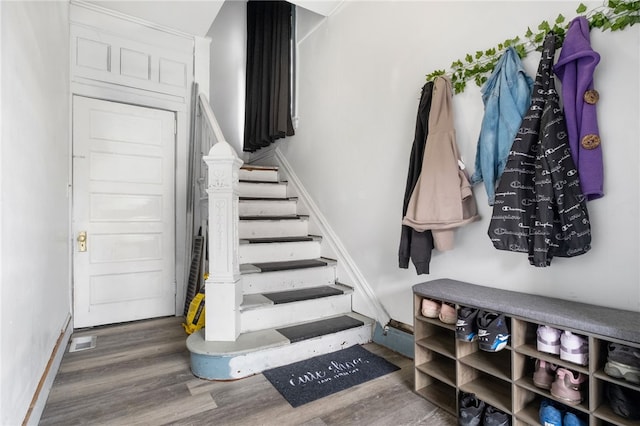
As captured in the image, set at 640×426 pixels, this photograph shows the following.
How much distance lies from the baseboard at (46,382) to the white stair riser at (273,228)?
1397 millimetres

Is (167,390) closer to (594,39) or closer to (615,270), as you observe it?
(615,270)

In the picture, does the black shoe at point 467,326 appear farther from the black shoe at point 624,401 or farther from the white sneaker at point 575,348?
the black shoe at point 624,401

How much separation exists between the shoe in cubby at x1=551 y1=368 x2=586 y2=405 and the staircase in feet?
4.18

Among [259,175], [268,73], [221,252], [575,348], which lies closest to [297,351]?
[221,252]

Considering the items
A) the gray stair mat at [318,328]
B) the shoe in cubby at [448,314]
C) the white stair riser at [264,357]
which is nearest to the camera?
the shoe in cubby at [448,314]

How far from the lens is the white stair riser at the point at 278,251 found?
272 cm

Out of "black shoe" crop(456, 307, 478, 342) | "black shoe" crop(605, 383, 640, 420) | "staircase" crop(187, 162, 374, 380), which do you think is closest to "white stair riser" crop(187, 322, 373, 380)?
"staircase" crop(187, 162, 374, 380)

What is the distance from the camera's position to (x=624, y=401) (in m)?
1.12

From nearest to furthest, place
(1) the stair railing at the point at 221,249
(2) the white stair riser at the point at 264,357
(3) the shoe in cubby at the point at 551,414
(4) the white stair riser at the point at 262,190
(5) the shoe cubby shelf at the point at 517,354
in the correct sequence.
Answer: (5) the shoe cubby shelf at the point at 517,354 < (3) the shoe in cubby at the point at 551,414 < (2) the white stair riser at the point at 264,357 < (1) the stair railing at the point at 221,249 < (4) the white stair riser at the point at 262,190

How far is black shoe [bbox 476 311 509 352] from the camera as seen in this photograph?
139 centimetres

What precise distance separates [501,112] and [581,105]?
1.03 ft

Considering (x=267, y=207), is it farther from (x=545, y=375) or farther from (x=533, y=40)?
(x=545, y=375)

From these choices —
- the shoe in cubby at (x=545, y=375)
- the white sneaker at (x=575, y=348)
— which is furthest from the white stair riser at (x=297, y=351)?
the white sneaker at (x=575, y=348)

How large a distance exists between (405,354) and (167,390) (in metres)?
1.43
